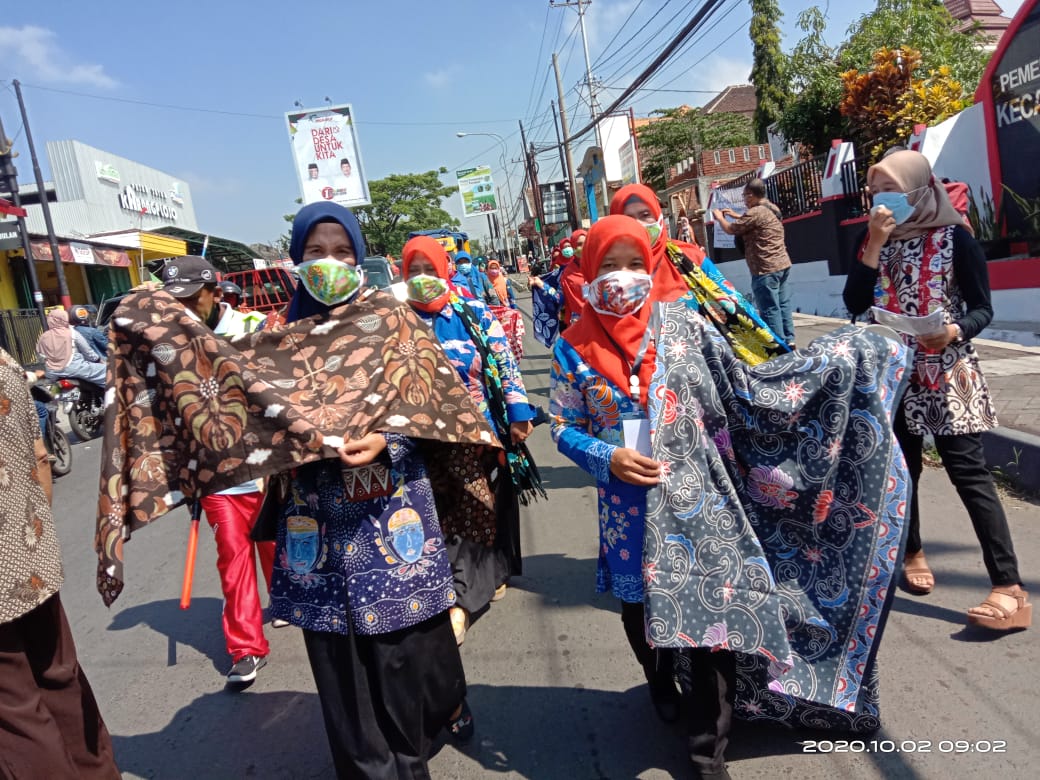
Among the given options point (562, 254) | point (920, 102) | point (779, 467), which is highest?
Answer: point (920, 102)

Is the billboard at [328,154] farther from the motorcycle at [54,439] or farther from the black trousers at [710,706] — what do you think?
the black trousers at [710,706]

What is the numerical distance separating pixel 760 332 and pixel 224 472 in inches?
73.5

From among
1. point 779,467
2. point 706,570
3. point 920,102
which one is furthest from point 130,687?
point 920,102

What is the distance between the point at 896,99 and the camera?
1081 centimetres

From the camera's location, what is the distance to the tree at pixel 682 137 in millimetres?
39000

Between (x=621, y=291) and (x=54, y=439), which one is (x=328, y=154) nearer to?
(x=54, y=439)

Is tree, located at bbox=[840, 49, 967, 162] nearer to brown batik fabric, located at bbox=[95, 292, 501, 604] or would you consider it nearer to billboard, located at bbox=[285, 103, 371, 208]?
brown batik fabric, located at bbox=[95, 292, 501, 604]

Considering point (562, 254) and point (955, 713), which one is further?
point (562, 254)

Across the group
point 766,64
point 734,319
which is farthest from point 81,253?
point 766,64

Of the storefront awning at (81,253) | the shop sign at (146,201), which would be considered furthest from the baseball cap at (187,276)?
the shop sign at (146,201)

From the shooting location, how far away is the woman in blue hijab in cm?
215

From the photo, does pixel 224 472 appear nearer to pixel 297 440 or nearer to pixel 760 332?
pixel 297 440

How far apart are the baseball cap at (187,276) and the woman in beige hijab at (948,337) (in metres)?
2.57

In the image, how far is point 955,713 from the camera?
8.09 feet
